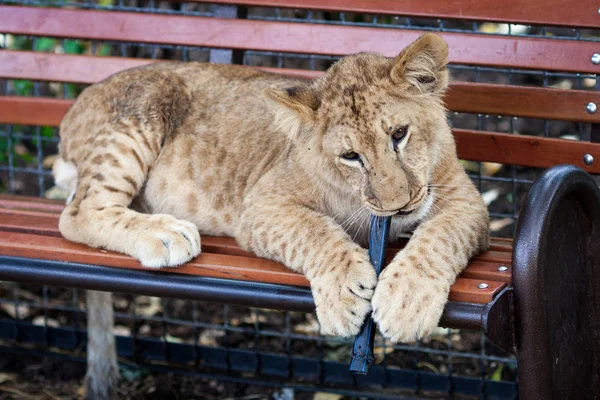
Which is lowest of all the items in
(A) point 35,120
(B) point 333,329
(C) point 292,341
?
(C) point 292,341

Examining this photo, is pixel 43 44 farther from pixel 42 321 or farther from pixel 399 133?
pixel 399 133

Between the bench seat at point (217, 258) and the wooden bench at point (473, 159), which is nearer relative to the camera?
the wooden bench at point (473, 159)

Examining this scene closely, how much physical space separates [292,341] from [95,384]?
3.10 ft

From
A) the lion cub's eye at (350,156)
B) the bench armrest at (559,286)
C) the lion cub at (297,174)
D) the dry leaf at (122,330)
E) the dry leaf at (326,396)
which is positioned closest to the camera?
the bench armrest at (559,286)

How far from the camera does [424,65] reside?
100 inches

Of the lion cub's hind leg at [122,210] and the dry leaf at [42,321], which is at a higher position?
the lion cub's hind leg at [122,210]

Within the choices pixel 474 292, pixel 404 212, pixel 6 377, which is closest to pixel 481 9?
pixel 404 212

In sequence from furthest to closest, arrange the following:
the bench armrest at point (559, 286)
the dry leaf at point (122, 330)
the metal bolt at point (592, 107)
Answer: the dry leaf at point (122, 330)
the metal bolt at point (592, 107)
the bench armrest at point (559, 286)

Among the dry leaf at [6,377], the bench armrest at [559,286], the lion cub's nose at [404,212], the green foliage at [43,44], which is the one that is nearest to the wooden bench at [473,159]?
the bench armrest at [559,286]

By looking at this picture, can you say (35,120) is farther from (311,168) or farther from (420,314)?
(420,314)

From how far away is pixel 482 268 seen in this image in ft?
8.34

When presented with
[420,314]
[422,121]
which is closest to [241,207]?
[422,121]

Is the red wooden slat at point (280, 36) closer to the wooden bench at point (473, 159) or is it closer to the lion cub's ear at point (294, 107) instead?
the wooden bench at point (473, 159)

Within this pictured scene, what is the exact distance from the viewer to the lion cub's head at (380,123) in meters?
2.42
